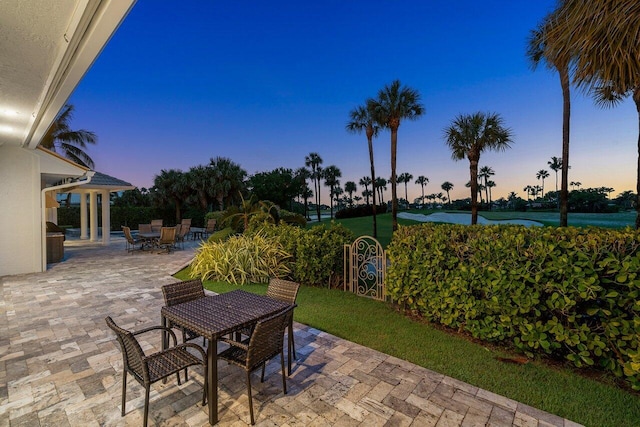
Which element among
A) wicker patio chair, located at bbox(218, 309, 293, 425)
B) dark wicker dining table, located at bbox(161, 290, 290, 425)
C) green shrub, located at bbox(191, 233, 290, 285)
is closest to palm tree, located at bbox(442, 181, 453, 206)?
green shrub, located at bbox(191, 233, 290, 285)

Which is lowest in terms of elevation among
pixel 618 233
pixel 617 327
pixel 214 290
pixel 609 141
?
pixel 214 290

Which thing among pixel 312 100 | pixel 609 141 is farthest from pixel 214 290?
pixel 609 141

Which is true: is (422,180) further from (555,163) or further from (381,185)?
(555,163)

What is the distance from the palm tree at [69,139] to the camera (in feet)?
60.0

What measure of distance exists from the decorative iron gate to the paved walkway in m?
1.95

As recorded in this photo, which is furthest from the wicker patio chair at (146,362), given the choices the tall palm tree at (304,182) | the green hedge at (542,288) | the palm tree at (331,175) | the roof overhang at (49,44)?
the palm tree at (331,175)

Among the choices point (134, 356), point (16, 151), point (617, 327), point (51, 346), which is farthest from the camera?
point (16, 151)

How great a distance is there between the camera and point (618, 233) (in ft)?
9.40

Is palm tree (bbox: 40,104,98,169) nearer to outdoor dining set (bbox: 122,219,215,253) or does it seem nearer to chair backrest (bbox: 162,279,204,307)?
outdoor dining set (bbox: 122,219,215,253)

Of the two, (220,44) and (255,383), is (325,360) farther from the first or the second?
(220,44)

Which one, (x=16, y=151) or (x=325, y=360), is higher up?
(x=16, y=151)

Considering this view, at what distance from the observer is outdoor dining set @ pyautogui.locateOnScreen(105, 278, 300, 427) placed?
86.4 inches

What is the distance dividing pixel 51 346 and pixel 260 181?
117ft

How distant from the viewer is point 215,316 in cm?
264
